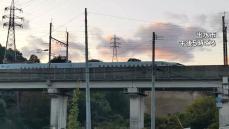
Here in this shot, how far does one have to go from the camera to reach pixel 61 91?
9275 centimetres

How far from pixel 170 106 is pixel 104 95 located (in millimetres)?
20013

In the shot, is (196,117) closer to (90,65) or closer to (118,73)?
(90,65)

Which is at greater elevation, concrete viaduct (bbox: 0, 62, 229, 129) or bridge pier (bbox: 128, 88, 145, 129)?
concrete viaduct (bbox: 0, 62, 229, 129)

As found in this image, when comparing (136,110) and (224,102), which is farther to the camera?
(136,110)

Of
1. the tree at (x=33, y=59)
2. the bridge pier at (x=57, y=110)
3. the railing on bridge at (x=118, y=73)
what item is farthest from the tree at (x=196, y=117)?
the tree at (x=33, y=59)

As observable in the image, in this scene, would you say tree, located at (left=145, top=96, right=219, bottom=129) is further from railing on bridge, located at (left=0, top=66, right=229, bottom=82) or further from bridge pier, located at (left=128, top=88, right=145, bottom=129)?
railing on bridge, located at (left=0, top=66, right=229, bottom=82)

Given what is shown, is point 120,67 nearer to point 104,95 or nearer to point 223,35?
point 223,35

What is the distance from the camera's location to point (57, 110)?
91.2 metres

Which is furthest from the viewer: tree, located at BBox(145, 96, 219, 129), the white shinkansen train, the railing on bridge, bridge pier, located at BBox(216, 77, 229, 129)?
tree, located at BBox(145, 96, 219, 129)

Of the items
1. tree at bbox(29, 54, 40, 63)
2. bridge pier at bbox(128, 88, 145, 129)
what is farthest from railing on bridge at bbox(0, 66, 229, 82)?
tree at bbox(29, 54, 40, 63)

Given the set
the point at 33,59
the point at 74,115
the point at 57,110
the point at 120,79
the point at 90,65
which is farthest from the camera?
the point at 33,59

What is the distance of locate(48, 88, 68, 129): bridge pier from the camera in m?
90.2

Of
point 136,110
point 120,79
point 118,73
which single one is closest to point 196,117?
point 136,110

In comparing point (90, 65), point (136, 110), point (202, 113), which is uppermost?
point (90, 65)
